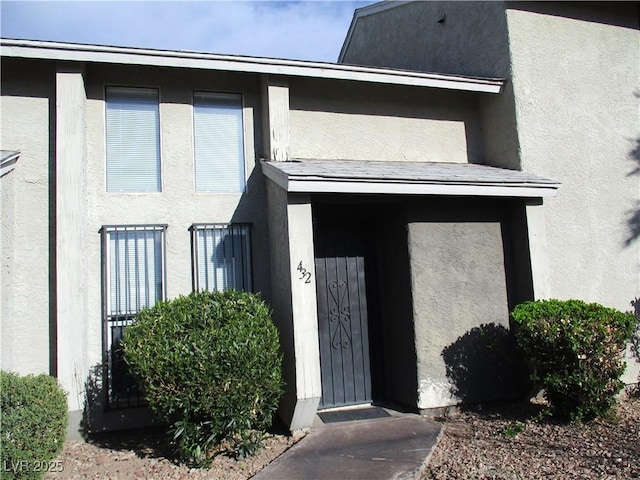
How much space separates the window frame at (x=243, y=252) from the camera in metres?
6.67

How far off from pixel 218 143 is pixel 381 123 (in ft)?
7.98

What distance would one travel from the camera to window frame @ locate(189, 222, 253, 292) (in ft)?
21.9

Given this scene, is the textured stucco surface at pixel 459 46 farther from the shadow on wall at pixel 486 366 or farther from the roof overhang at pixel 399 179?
the shadow on wall at pixel 486 366

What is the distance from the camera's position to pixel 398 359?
705 centimetres

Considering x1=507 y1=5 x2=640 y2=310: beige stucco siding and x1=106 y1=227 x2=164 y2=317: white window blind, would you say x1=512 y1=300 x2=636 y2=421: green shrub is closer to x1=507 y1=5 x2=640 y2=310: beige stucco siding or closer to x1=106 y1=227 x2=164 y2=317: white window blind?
x1=507 y1=5 x2=640 y2=310: beige stucco siding

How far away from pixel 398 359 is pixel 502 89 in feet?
14.1

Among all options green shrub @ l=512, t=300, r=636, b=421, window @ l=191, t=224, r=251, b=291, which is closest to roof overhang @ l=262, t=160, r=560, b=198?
window @ l=191, t=224, r=251, b=291

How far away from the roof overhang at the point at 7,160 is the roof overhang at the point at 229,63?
3.70 ft

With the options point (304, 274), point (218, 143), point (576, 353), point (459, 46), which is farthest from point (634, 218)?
point (218, 143)

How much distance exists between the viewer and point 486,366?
679cm

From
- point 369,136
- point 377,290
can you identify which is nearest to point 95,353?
point 377,290

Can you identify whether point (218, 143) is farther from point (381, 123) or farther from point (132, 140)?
point (381, 123)

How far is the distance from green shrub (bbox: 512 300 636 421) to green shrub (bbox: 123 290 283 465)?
3.09 metres

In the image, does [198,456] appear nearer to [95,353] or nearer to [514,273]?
[95,353]
